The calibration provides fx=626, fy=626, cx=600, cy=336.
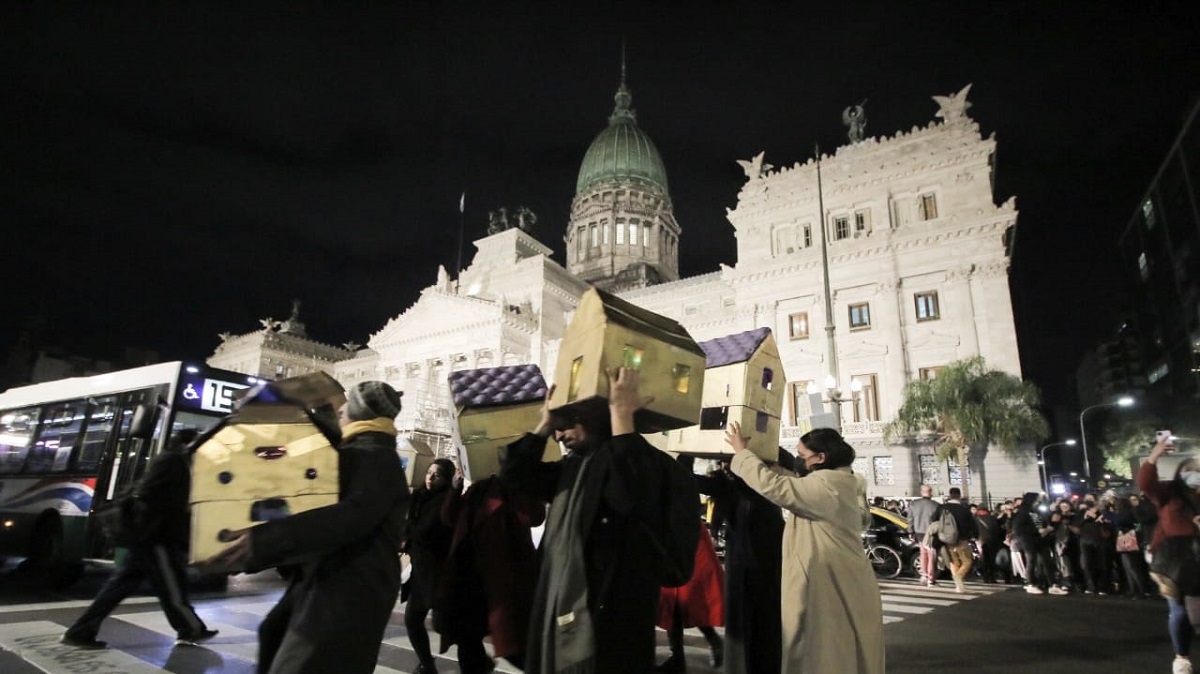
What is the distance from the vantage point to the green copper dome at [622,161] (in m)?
72.9

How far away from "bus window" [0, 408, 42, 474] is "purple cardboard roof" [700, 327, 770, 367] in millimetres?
12426

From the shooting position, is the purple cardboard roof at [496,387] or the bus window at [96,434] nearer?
the purple cardboard roof at [496,387]

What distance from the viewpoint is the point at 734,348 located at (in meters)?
4.74

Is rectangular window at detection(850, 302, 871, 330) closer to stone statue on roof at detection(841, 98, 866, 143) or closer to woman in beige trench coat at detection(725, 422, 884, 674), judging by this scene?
stone statue on roof at detection(841, 98, 866, 143)

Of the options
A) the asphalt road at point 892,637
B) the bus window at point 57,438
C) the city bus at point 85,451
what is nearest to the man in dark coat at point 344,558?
the asphalt road at point 892,637

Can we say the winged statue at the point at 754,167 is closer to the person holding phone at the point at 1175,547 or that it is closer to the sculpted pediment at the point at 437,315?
the sculpted pediment at the point at 437,315

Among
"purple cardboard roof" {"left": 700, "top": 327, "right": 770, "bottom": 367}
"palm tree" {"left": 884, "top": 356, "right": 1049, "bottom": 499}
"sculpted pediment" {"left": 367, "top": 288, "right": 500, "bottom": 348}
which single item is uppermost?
"sculpted pediment" {"left": 367, "top": 288, "right": 500, "bottom": 348}

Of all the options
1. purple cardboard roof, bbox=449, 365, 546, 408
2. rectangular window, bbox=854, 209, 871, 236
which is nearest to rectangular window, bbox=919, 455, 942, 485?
rectangular window, bbox=854, 209, 871, 236

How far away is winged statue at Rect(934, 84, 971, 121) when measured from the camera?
1250 inches

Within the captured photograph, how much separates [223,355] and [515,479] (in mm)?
70204

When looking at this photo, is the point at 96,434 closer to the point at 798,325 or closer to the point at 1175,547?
the point at 1175,547

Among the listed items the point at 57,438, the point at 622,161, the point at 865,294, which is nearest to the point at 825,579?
the point at 57,438

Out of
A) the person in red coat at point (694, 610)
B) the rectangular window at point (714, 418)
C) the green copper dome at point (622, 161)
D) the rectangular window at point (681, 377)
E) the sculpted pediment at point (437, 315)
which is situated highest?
the green copper dome at point (622, 161)

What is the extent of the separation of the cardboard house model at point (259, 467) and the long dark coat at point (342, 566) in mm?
84
